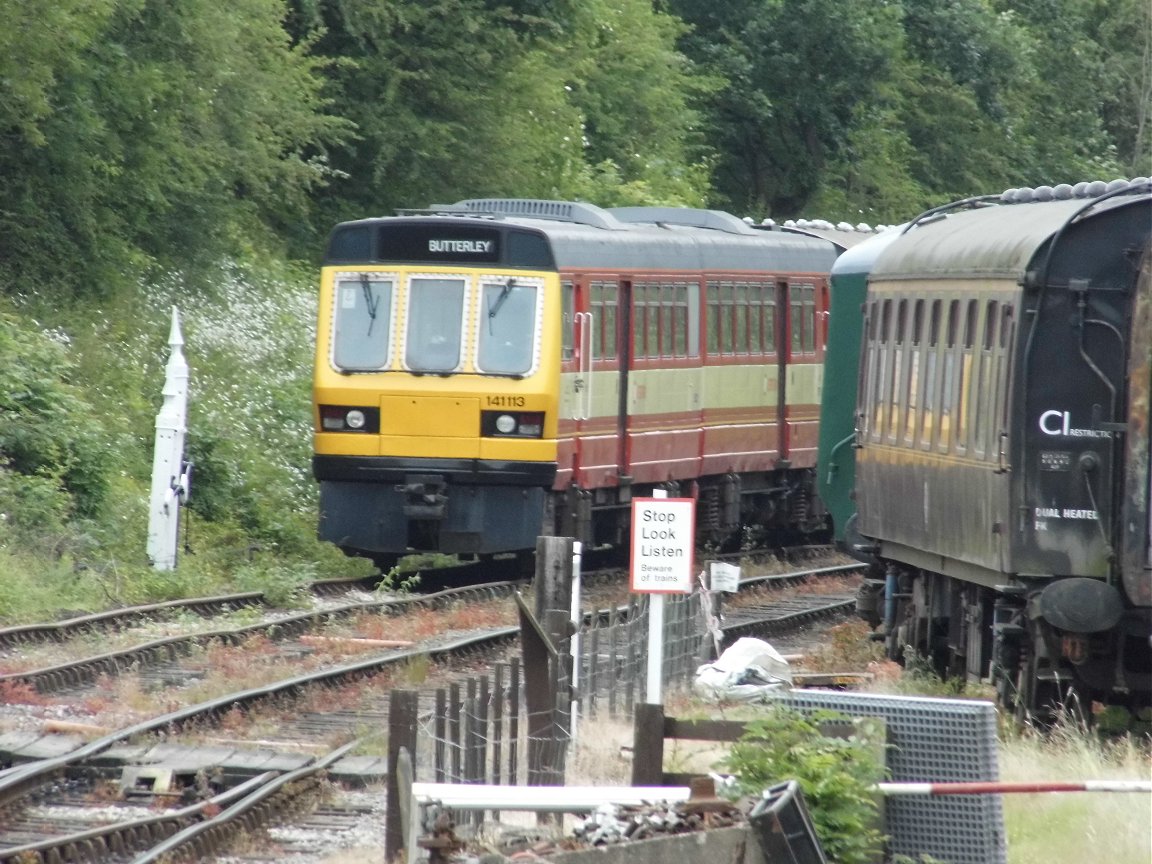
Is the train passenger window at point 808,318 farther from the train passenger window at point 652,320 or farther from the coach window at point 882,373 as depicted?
the coach window at point 882,373

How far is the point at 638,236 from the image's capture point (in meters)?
23.1

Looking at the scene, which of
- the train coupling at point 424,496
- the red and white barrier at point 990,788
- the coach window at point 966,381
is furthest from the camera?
the train coupling at point 424,496

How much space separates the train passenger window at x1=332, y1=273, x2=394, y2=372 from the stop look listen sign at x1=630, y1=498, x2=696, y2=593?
9.71 meters

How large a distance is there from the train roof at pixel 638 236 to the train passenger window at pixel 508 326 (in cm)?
44

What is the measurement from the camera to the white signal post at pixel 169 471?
20531 millimetres

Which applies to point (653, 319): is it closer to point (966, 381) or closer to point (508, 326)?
point (508, 326)

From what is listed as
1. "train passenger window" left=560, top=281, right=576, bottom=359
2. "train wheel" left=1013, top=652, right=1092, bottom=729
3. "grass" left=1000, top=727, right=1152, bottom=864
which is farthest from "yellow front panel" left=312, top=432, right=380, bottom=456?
"grass" left=1000, top=727, right=1152, bottom=864

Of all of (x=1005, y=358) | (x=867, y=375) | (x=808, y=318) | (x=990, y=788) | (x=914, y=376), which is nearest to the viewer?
(x=990, y=788)

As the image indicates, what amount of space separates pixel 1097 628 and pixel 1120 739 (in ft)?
3.10

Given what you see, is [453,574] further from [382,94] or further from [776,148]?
[776,148]

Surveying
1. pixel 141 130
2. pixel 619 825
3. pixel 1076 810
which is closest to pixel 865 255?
pixel 1076 810

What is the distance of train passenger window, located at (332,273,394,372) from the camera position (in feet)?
69.3

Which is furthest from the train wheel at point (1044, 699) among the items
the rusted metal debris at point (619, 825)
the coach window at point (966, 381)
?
the rusted metal debris at point (619, 825)

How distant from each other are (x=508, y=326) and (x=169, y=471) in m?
3.13
